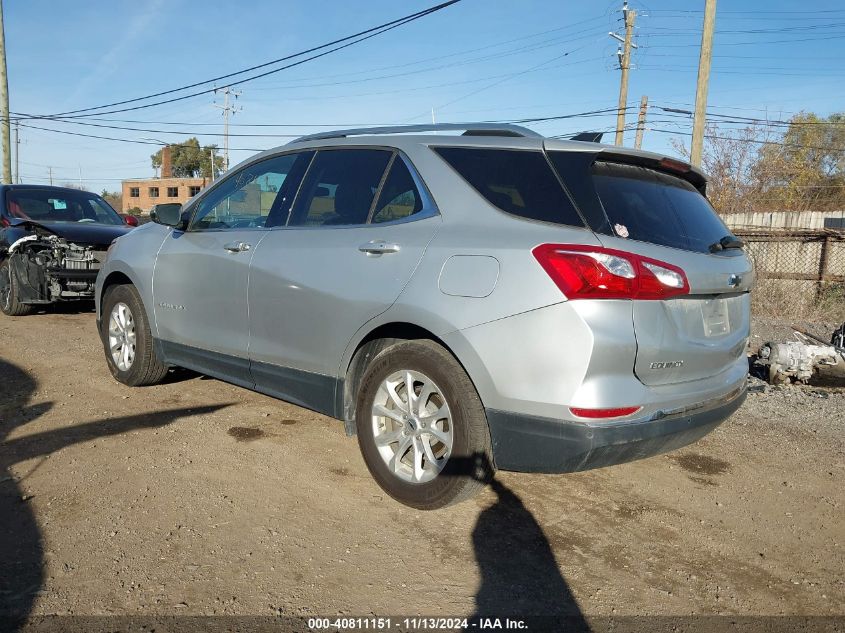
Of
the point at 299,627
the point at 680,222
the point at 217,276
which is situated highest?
the point at 680,222

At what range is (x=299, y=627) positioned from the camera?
2.50 metres

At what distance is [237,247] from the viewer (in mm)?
4410

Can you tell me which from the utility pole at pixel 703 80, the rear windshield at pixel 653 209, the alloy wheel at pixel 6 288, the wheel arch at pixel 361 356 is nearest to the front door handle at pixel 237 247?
the wheel arch at pixel 361 356

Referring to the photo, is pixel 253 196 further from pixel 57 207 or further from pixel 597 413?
pixel 57 207

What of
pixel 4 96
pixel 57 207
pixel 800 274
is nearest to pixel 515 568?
pixel 57 207

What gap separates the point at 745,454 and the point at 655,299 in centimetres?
224

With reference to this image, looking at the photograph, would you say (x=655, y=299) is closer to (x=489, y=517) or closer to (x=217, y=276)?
(x=489, y=517)

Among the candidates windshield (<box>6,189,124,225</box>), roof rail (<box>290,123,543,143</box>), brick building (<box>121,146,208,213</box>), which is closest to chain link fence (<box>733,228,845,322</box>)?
roof rail (<box>290,123,543,143</box>)

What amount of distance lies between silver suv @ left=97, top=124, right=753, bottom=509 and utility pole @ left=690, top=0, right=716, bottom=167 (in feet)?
34.1

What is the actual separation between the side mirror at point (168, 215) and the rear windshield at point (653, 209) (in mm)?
3146

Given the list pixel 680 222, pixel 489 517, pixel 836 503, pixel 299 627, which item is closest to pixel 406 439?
pixel 489 517

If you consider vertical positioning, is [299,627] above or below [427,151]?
below

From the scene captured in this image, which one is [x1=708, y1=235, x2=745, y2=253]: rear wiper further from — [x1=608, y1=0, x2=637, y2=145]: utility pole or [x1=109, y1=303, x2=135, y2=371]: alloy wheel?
[x1=608, y1=0, x2=637, y2=145]: utility pole

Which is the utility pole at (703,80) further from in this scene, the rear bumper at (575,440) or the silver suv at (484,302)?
the rear bumper at (575,440)
